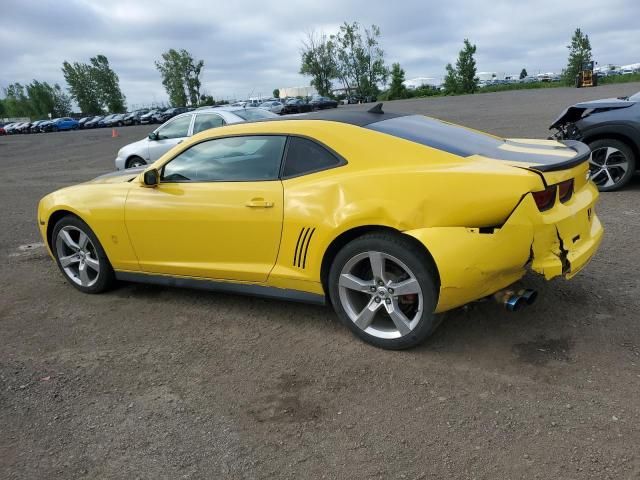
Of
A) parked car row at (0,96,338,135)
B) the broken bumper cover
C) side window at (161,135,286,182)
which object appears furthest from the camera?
parked car row at (0,96,338,135)

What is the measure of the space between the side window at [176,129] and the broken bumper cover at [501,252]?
829 cm

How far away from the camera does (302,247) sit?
11.3 ft

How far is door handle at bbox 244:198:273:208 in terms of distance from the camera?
352cm

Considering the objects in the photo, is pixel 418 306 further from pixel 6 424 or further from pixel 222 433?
pixel 6 424

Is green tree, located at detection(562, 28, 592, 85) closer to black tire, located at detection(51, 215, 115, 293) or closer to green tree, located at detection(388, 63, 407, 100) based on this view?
green tree, located at detection(388, 63, 407, 100)

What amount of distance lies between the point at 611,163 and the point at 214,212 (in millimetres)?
5761

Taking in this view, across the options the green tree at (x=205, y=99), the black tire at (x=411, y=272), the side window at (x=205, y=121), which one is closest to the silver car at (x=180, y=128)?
the side window at (x=205, y=121)

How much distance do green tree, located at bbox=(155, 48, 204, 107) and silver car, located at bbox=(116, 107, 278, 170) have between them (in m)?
76.9

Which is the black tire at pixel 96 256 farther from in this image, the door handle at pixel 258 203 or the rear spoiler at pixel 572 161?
the rear spoiler at pixel 572 161

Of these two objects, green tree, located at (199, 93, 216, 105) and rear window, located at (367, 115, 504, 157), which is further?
green tree, located at (199, 93, 216, 105)

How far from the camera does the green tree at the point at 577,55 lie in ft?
173

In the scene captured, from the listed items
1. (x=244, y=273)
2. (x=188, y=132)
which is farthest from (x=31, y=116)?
(x=244, y=273)

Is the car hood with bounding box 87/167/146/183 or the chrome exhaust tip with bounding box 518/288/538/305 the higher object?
the car hood with bounding box 87/167/146/183

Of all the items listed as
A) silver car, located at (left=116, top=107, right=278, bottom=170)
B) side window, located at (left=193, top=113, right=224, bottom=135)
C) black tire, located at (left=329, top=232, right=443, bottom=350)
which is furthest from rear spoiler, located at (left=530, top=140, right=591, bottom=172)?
side window, located at (left=193, top=113, right=224, bottom=135)
